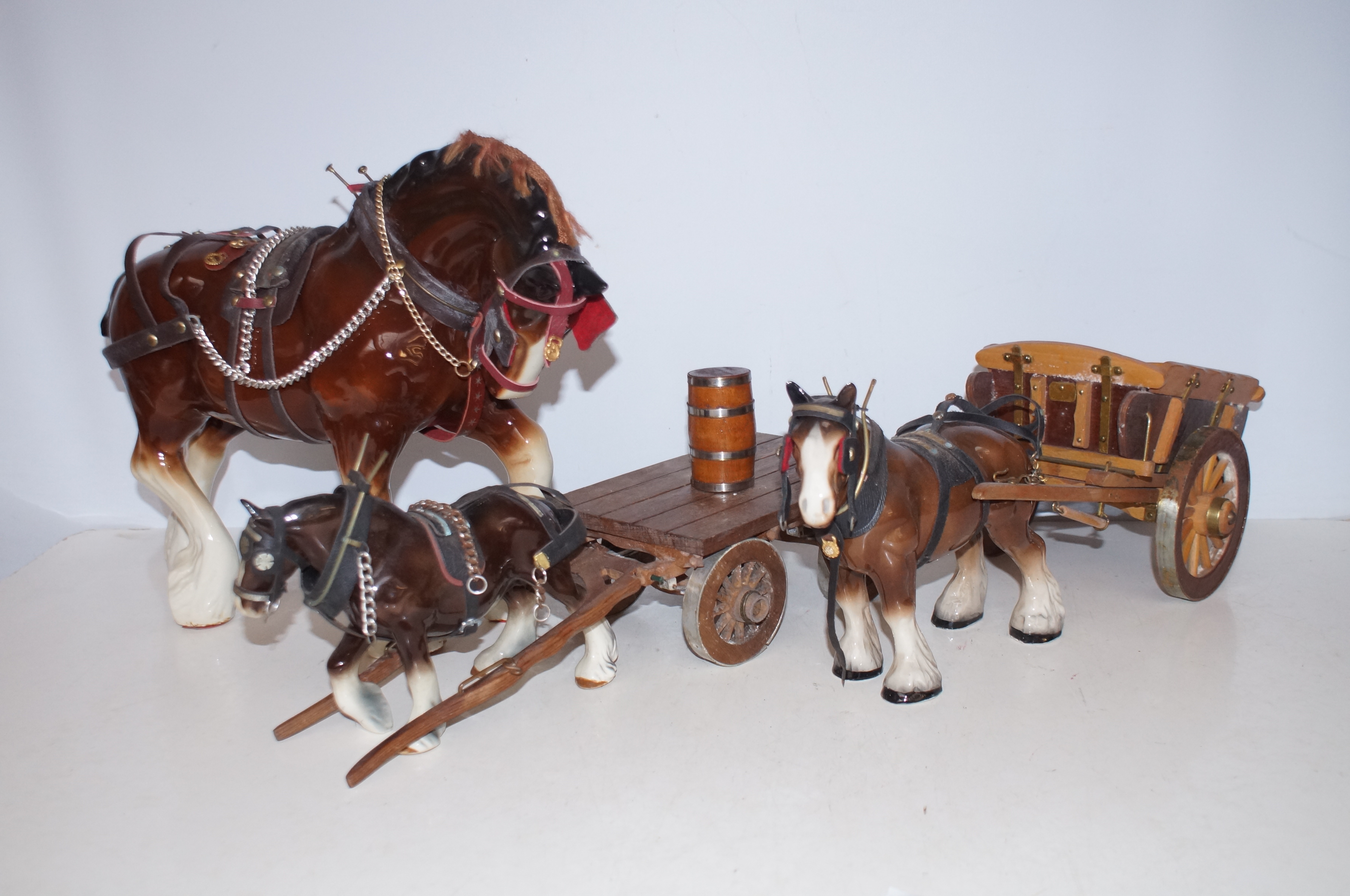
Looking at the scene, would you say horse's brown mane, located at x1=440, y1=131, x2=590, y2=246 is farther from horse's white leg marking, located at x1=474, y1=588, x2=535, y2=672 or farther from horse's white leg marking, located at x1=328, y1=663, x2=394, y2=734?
horse's white leg marking, located at x1=328, y1=663, x2=394, y2=734

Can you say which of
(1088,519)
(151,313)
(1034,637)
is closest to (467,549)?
(151,313)

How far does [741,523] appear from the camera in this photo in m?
2.84

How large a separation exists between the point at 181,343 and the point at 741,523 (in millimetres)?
1771

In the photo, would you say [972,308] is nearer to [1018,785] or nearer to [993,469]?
[993,469]

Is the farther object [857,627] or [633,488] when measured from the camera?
[633,488]

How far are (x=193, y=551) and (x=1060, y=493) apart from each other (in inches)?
110

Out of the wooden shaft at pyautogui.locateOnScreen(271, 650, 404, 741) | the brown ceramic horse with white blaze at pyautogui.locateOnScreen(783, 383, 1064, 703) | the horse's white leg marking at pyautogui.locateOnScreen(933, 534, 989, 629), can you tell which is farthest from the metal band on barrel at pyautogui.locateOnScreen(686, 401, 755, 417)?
the wooden shaft at pyautogui.locateOnScreen(271, 650, 404, 741)

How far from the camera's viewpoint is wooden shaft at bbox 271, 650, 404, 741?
272 cm

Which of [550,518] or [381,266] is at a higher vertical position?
[381,266]

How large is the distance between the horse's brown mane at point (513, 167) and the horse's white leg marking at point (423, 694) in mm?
1233

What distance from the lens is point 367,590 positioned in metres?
2.43

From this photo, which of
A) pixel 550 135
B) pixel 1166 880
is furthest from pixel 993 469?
pixel 550 135

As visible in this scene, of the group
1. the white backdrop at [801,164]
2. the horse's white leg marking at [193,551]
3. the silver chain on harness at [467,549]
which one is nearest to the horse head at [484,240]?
the silver chain on harness at [467,549]

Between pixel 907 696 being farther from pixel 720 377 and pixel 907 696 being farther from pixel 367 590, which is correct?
pixel 367 590
